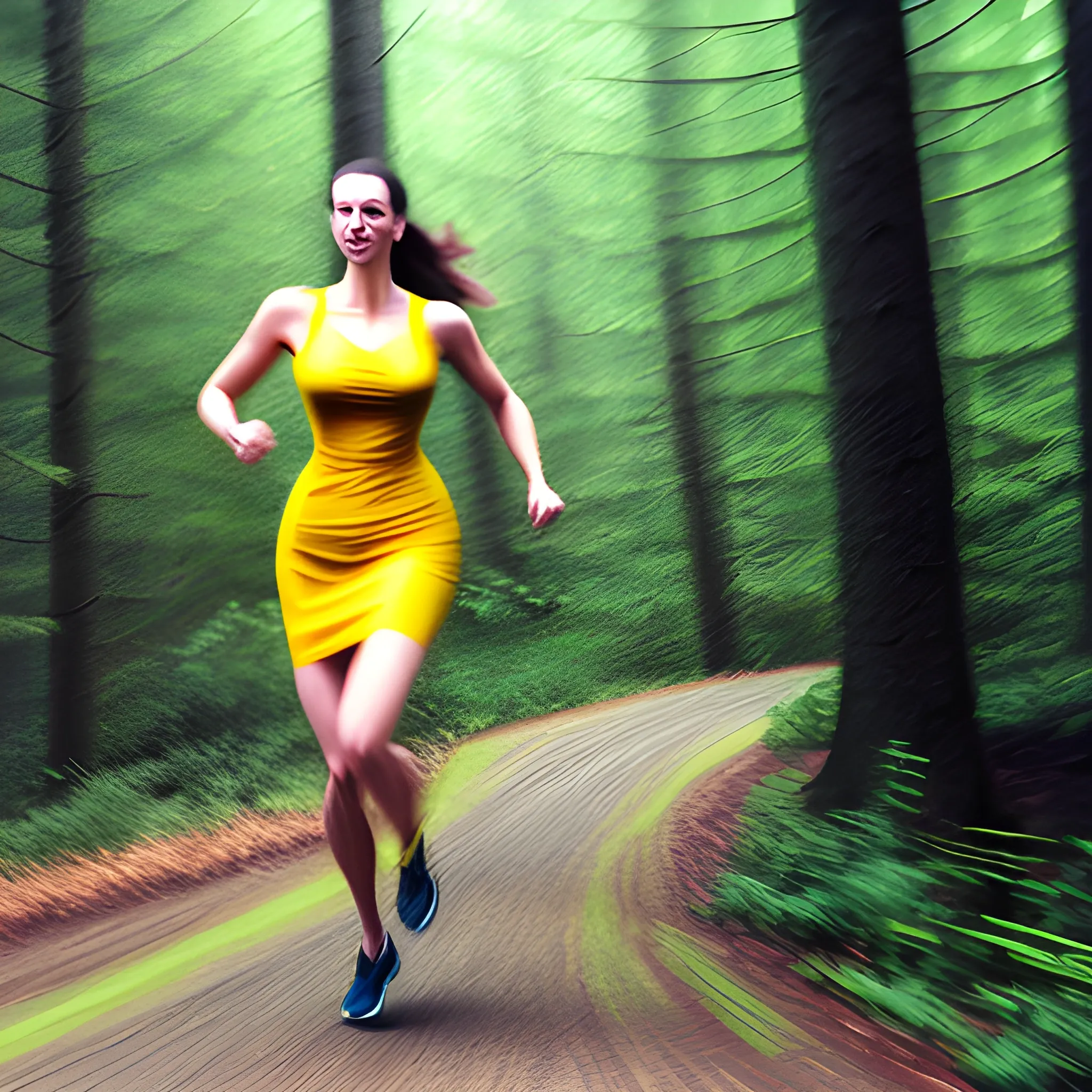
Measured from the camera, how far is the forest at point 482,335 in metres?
4.25

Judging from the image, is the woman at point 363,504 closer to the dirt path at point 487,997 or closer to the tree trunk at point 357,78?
the dirt path at point 487,997

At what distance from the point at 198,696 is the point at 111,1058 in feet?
7.58

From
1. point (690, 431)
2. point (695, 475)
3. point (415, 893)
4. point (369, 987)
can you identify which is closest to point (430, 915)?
point (415, 893)

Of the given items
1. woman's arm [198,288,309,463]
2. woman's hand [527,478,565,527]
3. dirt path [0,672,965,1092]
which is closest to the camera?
dirt path [0,672,965,1092]

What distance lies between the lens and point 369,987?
2.62 meters

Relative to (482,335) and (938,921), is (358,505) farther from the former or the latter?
(482,335)

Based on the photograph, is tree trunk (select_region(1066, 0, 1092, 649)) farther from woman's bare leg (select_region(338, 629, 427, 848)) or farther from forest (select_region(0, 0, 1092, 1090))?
woman's bare leg (select_region(338, 629, 427, 848))

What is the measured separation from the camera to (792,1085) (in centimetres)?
231

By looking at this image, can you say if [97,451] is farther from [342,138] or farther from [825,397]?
[825,397]

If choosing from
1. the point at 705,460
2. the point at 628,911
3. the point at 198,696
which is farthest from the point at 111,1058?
the point at 705,460

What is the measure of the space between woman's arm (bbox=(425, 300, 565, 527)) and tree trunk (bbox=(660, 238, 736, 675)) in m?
2.16

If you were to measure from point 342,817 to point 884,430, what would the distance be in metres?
2.18

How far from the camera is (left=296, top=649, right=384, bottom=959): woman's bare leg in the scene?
2.58 metres

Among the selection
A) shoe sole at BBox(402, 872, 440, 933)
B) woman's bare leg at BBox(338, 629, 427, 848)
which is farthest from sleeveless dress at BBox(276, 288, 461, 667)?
shoe sole at BBox(402, 872, 440, 933)
